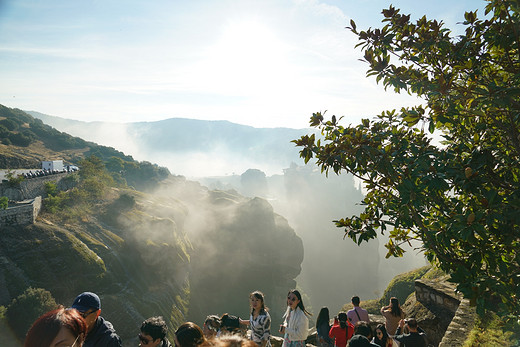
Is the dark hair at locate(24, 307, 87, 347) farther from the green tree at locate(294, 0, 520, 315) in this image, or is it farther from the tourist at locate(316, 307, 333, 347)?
the tourist at locate(316, 307, 333, 347)

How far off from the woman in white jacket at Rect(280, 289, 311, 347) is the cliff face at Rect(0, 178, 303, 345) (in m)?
34.9

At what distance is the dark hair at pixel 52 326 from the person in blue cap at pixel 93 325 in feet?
5.09

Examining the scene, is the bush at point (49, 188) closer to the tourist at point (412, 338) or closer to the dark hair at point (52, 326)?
the dark hair at point (52, 326)

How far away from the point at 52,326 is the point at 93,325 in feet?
6.71

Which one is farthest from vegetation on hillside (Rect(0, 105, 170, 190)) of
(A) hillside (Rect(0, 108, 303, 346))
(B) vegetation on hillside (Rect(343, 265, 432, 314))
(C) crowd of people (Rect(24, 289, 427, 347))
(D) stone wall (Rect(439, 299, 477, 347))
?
(D) stone wall (Rect(439, 299, 477, 347))

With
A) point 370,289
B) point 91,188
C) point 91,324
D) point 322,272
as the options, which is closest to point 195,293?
point 91,188

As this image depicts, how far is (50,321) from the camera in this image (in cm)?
279

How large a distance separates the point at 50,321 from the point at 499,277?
6398 millimetres

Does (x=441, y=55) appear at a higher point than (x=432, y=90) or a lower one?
higher

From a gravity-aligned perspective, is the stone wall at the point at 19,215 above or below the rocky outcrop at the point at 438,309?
below

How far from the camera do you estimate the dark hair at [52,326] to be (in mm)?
2691

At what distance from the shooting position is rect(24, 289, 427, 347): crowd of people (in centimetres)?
280

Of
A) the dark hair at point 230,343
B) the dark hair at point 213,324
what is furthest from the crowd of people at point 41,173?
the dark hair at point 230,343

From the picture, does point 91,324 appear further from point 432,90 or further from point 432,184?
point 432,90
